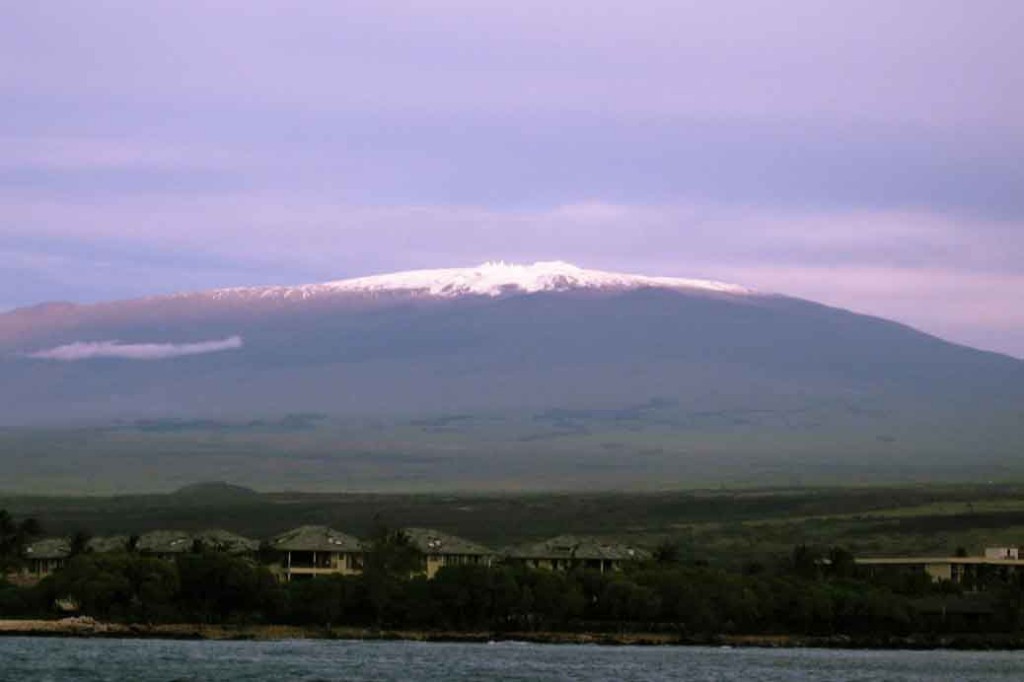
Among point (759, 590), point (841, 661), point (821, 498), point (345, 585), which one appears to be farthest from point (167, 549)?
point (821, 498)

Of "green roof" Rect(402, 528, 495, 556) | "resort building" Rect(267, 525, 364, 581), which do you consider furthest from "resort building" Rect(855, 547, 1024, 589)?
"resort building" Rect(267, 525, 364, 581)

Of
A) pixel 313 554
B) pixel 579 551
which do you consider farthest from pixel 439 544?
pixel 313 554

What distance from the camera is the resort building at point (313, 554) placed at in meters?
138

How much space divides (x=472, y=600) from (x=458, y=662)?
79.8 feet

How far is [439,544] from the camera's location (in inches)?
5738

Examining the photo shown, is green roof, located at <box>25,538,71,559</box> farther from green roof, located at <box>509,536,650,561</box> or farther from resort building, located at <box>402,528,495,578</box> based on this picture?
green roof, located at <box>509,536,650,561</box>

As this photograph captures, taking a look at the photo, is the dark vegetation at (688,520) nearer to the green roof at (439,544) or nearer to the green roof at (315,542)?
the green roof at (439,544)

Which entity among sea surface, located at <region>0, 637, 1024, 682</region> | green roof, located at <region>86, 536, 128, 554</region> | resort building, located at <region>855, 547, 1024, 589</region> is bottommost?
sea surface, located at <region>0, 637, 1024, 682</region>

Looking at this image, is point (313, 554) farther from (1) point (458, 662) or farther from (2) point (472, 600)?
(1) point (458, 662)

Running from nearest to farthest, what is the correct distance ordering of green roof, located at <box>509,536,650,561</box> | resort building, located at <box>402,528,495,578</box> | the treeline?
the treeline < green roof, located at <box>509,536,650,561</box> < resort building, located at <box>402,528,495,578</box>

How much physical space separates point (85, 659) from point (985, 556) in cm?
8008

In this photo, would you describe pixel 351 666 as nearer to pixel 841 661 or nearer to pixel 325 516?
pixel 841 661

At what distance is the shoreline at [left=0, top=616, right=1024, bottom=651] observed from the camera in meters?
106

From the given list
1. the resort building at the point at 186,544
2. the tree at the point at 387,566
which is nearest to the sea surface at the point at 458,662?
the tree at the point at 387,566
